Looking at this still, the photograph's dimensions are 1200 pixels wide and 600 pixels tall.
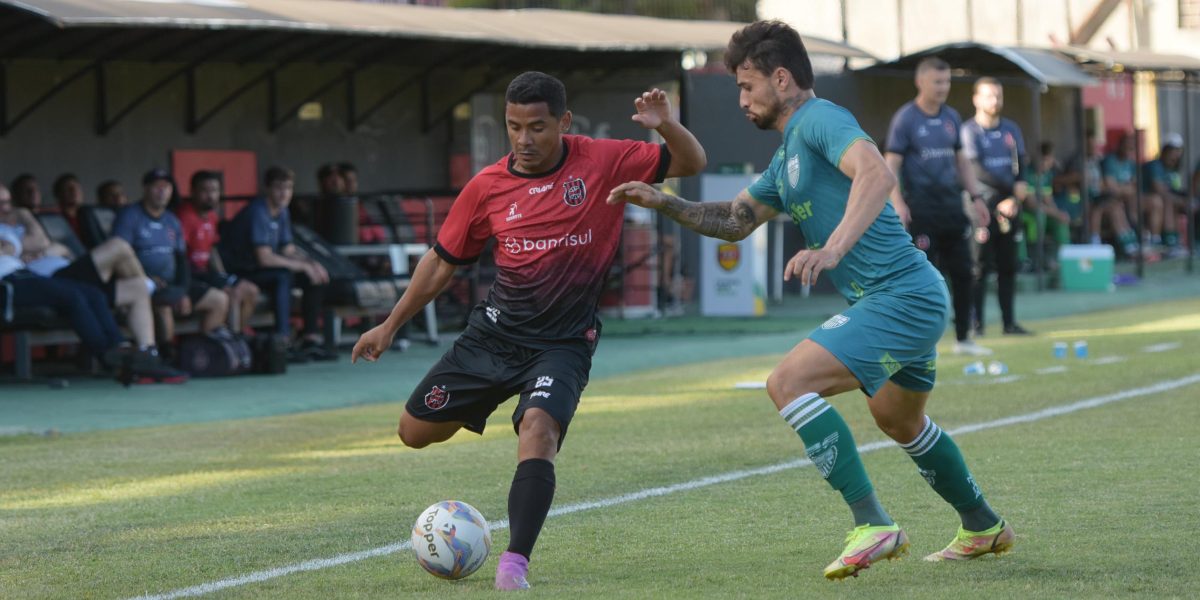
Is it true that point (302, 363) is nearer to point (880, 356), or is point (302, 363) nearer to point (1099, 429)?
point (1099, 429)

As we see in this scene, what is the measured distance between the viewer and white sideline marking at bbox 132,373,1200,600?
6395 mm

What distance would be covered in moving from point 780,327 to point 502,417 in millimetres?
8251

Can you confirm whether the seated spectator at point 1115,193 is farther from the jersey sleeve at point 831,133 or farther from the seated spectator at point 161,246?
the jersey sleeve at point 831,133

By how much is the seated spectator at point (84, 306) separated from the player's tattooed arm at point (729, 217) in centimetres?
868

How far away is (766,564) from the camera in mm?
6512

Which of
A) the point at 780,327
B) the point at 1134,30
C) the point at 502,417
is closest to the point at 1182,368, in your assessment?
the point at 502,417

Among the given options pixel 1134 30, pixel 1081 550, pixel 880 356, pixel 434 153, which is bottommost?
pixel 1081 550

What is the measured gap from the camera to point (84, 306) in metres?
14.2

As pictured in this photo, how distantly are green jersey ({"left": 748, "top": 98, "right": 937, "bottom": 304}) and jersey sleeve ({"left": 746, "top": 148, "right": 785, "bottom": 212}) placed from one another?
85mm

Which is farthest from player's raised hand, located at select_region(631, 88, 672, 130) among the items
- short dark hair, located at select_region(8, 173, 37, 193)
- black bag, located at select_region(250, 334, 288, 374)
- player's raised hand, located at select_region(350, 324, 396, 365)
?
short dark hair, located at select_region(8, 173, 37, 193)

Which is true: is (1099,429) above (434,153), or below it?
below

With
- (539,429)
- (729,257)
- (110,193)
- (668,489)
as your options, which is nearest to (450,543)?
(539,429)

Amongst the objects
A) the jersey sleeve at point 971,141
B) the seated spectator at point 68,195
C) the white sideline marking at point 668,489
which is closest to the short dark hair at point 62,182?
the seated spectator at point 68,195

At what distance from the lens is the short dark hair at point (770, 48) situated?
633cm
